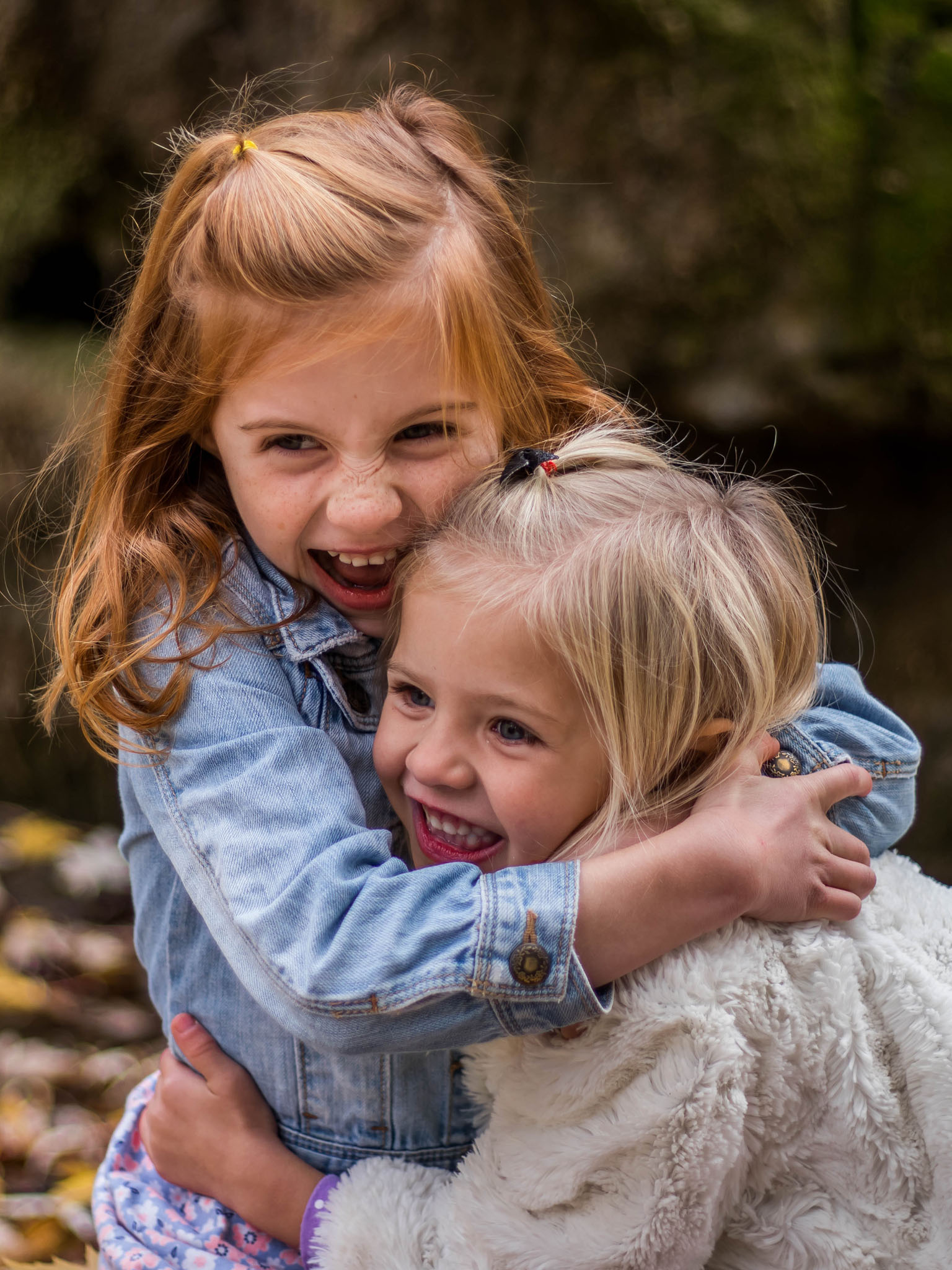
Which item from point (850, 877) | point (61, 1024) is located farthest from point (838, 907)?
point (61, 1024)

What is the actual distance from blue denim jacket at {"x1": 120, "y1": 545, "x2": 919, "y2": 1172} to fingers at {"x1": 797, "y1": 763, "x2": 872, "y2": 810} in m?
0.03

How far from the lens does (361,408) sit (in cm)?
144

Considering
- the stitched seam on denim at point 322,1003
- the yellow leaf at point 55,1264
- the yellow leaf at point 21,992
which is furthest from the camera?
the yellow leaf at point 21,992

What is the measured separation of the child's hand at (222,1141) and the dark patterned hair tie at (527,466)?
0.90m

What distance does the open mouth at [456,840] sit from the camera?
1.43 meters

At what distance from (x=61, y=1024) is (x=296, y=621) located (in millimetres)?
1898

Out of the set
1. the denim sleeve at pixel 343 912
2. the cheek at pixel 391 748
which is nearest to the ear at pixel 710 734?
the denim sleeve at pixel 343 912

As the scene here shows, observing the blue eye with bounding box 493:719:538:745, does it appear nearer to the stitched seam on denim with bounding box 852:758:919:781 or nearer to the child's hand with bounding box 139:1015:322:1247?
the stitched seam on denim with bounding box 852:758:919:781

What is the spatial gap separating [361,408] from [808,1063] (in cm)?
93

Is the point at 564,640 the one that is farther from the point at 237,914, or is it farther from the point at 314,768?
the point at 237,914

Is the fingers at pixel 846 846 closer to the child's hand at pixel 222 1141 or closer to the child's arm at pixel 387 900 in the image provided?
the child's arm at pixel 387 900

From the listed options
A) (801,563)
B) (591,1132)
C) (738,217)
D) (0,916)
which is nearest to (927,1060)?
(591,1132)

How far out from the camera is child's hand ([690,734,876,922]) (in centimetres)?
134

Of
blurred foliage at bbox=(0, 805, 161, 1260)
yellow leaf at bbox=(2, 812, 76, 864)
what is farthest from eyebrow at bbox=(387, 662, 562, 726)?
yellow leaf at bbox=(2, 812, 76, 864)
